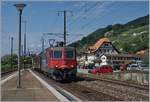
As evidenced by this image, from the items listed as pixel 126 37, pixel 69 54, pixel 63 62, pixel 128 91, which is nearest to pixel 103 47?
pixel 126 37

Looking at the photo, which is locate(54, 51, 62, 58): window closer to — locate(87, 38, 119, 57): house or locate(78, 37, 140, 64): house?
locate(78, 37, 140, 64): house

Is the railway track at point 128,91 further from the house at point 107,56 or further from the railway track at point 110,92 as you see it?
the house at point 107,56

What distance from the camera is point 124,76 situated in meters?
43.2

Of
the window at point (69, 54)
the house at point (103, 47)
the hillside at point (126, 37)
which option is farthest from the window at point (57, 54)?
the hillside at point (126, 37)

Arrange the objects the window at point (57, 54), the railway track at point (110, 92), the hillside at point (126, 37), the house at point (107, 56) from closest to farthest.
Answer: the railway track at point (110, 92)
the window at point (57, 54)
the house at point (107, 56)
the hillside at point (126, 37)

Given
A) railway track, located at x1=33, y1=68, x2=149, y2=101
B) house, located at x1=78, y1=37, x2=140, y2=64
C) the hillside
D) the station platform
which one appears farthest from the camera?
the hillside

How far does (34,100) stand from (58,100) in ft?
3.02

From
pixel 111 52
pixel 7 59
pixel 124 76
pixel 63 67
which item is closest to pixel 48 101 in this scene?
pixel 63 67

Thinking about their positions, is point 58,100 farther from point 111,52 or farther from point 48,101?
point 111,52

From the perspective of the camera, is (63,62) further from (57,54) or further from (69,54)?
(57,54)

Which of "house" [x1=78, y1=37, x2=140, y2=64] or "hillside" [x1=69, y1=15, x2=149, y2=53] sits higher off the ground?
Result: "hillside" [x1=69, y1=15, x2=149, y2=53]

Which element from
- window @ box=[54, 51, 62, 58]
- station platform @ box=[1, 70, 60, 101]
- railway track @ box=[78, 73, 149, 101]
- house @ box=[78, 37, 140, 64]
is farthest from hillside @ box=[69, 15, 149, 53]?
station platform @ box=[1, 70, 60, 101]

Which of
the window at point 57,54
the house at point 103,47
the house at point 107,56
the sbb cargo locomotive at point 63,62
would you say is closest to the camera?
the sbb cargo locomotive at point 63,62

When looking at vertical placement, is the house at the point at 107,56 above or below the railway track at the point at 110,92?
above
